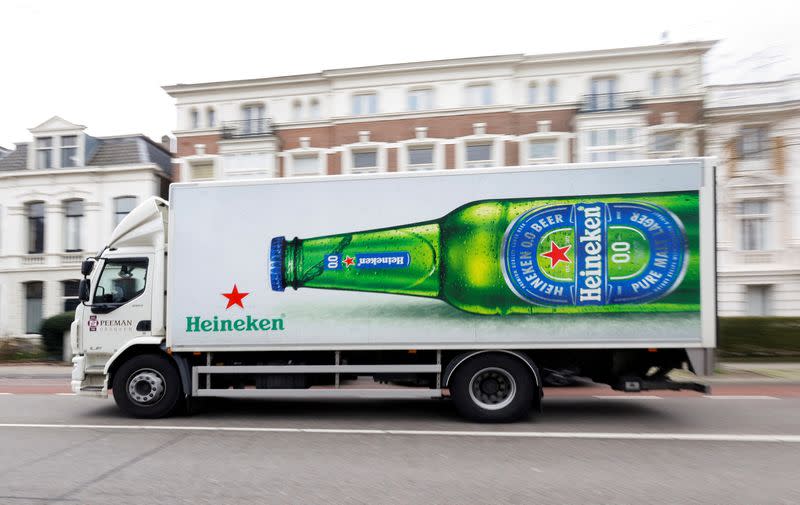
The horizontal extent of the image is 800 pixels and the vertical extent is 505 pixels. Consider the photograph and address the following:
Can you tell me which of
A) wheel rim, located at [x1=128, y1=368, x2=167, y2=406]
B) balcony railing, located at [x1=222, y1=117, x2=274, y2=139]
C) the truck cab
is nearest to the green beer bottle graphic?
the truck cab

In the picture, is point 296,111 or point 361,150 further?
point 296,111

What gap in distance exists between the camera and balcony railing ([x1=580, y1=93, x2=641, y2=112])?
22.1 m

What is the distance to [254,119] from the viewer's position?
2455 centimetres

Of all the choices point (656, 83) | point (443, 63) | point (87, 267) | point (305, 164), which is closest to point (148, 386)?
point (87, 267)

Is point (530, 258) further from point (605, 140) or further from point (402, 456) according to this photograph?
point (605, 140)

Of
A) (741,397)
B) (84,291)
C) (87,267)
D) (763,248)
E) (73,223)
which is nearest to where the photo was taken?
(87,267)

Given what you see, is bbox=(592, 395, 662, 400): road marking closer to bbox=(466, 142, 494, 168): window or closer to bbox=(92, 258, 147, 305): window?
bbox=(92, 258, 147, 305): window

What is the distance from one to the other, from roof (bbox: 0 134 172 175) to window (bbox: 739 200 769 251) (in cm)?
2476

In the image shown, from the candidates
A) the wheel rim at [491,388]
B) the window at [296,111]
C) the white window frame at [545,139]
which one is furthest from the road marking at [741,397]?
the window at [296,111]

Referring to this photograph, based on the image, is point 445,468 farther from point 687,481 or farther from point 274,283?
point 274,283

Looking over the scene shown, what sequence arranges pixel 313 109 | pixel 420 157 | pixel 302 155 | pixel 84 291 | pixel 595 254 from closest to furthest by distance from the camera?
pixel 595 254, pixel 84 291, pixel 420 157, pixel 302 155, pixel 313 109

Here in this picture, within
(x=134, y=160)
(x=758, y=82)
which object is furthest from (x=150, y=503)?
(x=134, y=160)

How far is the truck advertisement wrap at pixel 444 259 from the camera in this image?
660 cm

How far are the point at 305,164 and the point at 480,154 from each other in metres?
7.57
